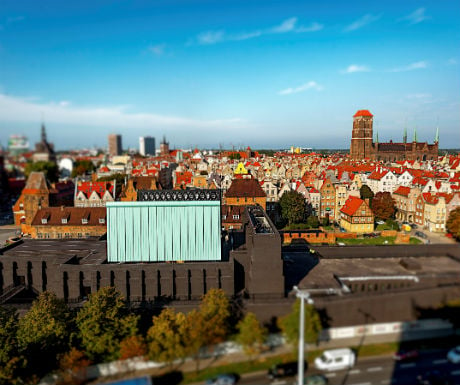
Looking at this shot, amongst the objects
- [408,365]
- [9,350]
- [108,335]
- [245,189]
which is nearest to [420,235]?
[245,189]

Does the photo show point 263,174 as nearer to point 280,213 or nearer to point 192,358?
point 280,213

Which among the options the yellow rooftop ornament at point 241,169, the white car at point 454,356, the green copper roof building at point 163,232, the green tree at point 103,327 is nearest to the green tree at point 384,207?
the yellow rooftop ornament at point 241,169

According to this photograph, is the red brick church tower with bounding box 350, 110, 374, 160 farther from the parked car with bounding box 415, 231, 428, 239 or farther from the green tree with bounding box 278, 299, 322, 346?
the green tree with bounding box 278, 299, 322, 346

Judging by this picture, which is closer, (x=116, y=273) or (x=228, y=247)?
(x=116, y=273)

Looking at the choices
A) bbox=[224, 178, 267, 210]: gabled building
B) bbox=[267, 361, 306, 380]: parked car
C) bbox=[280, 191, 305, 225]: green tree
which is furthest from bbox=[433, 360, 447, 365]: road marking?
bbox=[224, 178, 267, 210]: gabled building

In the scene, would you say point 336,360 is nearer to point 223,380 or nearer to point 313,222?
point 223,380

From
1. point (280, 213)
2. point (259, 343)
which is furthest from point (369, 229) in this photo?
point (259, 343)
